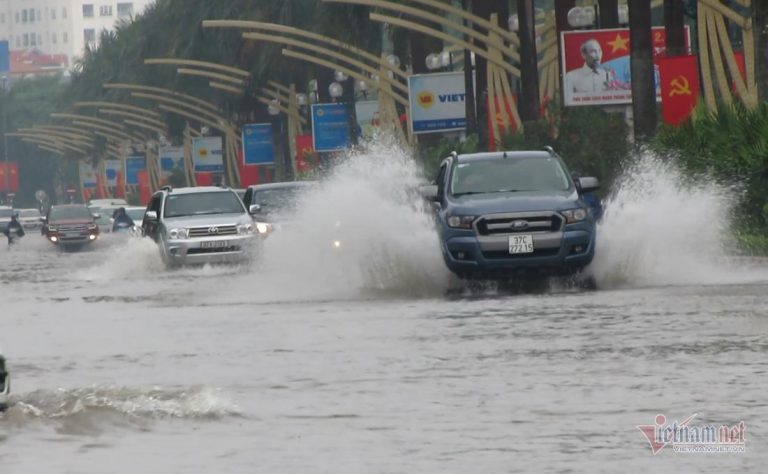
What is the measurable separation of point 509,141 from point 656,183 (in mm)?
17986

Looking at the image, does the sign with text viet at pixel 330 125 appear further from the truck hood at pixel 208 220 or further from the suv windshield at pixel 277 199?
the truck hood at pixel 208 220

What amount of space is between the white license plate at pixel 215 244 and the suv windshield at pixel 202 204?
52.9 inches

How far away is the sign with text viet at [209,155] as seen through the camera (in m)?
115

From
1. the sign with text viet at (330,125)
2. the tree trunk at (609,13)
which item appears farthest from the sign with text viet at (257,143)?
the tree trunk at (609,13)

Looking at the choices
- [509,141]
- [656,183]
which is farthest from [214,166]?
[656,183]

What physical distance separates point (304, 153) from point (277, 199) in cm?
3779

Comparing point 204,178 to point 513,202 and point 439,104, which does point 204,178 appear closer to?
point 439,104

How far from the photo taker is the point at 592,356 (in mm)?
16500

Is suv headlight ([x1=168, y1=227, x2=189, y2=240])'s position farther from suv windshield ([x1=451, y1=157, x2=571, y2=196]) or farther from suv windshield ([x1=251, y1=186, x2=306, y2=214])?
suv windshield ([x1=451, y1=157, x2=571, y2=196])

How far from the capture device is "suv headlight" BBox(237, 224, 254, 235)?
39062 mm

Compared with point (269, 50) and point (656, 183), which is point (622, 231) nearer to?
point (656, 183)

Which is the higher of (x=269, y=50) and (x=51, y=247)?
(x=269, y=50)

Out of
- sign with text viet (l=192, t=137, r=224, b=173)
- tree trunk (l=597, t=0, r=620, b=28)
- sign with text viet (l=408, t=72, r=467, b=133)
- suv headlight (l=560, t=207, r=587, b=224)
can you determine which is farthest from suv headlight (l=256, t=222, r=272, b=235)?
sign with text viet (l=192, t=137, r=224, b=173)

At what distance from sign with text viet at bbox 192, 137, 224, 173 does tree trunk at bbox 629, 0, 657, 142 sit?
74.7 metres
